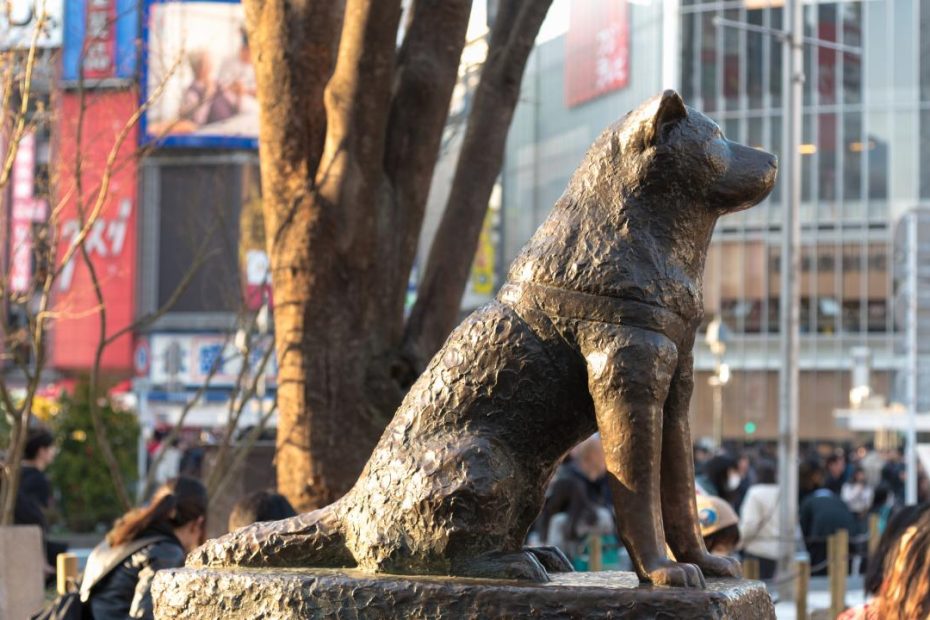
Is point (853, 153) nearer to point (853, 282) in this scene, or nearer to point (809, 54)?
point (809, 54)

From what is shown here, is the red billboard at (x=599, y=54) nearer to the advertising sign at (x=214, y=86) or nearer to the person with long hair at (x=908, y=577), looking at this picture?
the advertising sign at (x=214, y=86)

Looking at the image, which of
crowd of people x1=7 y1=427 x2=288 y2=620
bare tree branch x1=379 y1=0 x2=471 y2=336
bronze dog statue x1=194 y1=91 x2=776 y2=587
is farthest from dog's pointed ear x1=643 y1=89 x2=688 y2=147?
bare tree branch x1=379 y1=0 x2=471 y2=336

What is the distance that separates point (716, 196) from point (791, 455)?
1367cm

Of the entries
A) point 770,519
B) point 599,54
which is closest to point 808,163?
point 599,54

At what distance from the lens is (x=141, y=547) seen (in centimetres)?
532

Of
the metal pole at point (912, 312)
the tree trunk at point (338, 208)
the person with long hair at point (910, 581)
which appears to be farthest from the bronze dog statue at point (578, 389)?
the metal pole at point (912, 312)

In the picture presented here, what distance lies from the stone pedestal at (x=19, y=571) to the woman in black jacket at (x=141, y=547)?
251 mm

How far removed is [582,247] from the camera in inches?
112

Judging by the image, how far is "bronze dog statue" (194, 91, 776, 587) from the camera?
9.09 feet

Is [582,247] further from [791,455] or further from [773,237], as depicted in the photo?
[773,237]

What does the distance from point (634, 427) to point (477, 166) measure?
4131mm

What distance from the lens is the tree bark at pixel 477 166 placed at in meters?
6.75

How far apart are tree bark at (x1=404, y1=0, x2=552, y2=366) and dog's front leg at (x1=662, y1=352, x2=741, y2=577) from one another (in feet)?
12.3

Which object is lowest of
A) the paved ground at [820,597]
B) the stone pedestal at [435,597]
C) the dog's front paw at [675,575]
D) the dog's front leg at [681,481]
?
the paved ground at [820,597]
